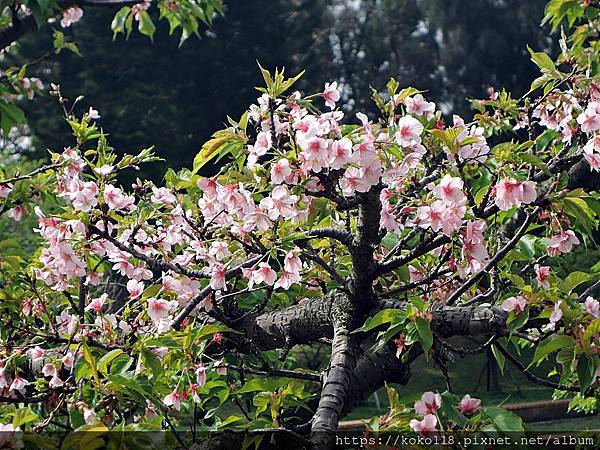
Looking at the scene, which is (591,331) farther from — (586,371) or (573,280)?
(573,280)

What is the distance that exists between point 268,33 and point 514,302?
37.7 feet

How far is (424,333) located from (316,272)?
555 millimetres

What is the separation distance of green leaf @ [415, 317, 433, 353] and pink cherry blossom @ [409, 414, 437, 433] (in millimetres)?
169

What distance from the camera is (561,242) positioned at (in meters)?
1.38

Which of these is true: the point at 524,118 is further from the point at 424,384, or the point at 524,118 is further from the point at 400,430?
the point at 424,384

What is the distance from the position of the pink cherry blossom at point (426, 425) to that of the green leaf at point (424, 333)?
0.55 feet

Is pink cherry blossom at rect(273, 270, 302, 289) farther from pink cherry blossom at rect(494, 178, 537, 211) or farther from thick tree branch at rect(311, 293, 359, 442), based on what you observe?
pink cherry blossom at rect(494, 178, 537, 211)

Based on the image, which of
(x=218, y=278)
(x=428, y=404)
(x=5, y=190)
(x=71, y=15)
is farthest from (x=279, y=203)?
(x=71, y=15)

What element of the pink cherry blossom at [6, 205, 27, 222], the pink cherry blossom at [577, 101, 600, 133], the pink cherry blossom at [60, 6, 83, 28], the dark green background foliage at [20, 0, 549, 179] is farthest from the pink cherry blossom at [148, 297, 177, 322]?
the dark green background foliage at [20, 0, 549, 179]

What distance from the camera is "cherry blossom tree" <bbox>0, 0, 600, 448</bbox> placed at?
Answer: 1164mm

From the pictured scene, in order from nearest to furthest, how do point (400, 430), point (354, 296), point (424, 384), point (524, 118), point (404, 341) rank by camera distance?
point (400, 430) → point (404, 341) → point (354, 296) → point (524, 118) → point (424, 384)

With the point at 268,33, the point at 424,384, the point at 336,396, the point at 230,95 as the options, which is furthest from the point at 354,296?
the point at 268,33

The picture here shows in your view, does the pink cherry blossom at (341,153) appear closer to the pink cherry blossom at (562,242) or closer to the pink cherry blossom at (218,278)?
the pink cherry blossom at (218,278)

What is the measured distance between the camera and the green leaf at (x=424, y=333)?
1.14 meters
